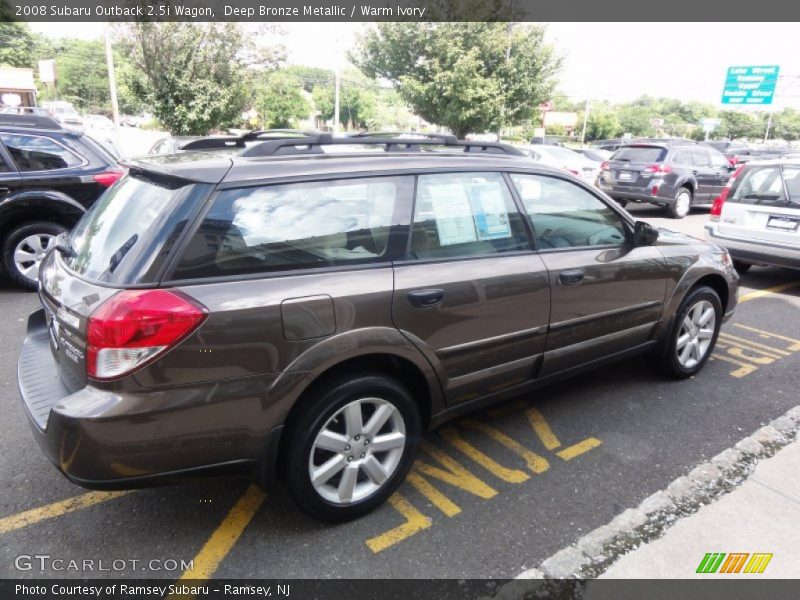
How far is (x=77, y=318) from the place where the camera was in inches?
84.5

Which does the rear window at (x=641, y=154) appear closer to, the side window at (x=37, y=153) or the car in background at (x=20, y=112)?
the side window at (x=37, y=153)

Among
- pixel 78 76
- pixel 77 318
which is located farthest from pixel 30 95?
pixel 77 318

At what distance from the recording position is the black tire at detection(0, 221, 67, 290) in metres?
5.82

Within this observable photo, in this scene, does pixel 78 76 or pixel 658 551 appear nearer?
pixel 658 551

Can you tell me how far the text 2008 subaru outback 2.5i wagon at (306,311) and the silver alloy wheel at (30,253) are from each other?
3.55m

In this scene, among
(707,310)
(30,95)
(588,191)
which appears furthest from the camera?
(30,95)

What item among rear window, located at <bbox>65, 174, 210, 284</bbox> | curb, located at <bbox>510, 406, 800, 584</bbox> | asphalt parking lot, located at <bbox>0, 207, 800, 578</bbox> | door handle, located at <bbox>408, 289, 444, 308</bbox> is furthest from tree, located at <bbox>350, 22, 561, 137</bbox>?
rear window, located at <bbox>65, 174, 210, 284</bbox>

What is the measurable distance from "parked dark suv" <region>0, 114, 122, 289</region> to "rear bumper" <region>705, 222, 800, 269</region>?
23.8ft

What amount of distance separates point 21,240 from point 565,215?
5.49m

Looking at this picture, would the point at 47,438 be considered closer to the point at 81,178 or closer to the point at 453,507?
the point at 453,507

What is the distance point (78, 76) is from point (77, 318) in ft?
258

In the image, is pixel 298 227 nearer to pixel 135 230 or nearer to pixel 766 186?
pixel 135 230

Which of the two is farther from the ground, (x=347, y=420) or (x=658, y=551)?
(x=347, y=420)

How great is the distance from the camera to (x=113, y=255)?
2273 mm
